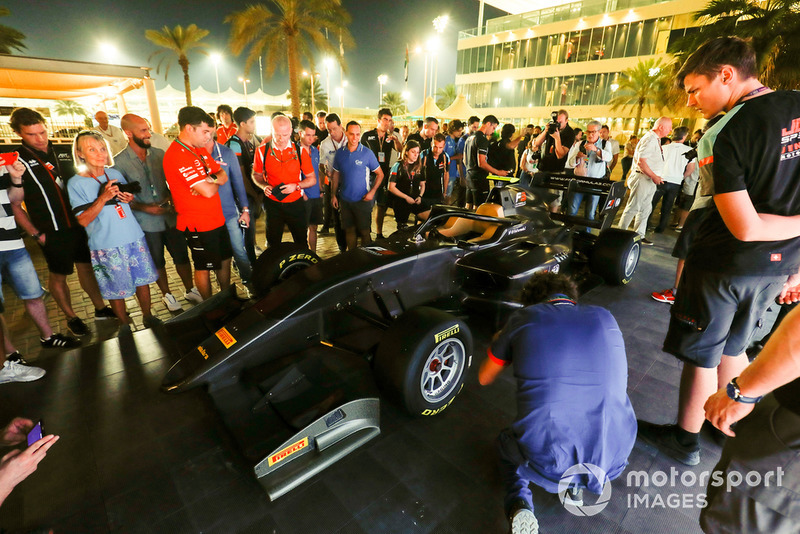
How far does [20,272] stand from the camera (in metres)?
3.12

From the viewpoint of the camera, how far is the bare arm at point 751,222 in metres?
1.77

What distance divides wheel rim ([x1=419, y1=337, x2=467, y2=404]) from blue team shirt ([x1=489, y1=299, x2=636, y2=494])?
0.71 m

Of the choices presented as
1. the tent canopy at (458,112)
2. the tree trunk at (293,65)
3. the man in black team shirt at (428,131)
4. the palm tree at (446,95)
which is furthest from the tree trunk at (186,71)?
the palm tree at (446,95)

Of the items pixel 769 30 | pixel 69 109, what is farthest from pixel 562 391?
pixel 69 109

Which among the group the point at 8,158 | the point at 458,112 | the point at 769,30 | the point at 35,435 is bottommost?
the point at 35,435

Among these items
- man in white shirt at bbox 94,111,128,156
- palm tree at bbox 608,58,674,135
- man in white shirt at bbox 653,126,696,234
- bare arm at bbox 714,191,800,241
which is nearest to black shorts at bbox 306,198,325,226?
man in white shirt at bbox 94,111,128,156

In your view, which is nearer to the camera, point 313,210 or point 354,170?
point 354,170

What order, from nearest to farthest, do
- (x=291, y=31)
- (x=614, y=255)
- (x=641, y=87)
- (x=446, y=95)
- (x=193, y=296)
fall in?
1. (x=193, y=296)
2. (x=614, y=255)
3. (x=291, y=31)
4. (x=641, y=87)
5. (x=446, y=95)

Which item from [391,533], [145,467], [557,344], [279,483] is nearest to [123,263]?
[145,467]

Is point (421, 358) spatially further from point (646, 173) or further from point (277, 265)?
point (646, 173)

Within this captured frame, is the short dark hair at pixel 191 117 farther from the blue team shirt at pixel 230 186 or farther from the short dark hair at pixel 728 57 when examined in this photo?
the short dark hair at pixel 728 57

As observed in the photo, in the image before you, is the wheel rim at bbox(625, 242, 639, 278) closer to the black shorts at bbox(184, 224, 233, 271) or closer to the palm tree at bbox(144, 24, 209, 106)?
the black shorts at bbox(184, 224, 233, 271)

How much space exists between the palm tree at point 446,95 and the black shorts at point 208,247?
56.2 m

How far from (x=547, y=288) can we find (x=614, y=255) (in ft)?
10.5
